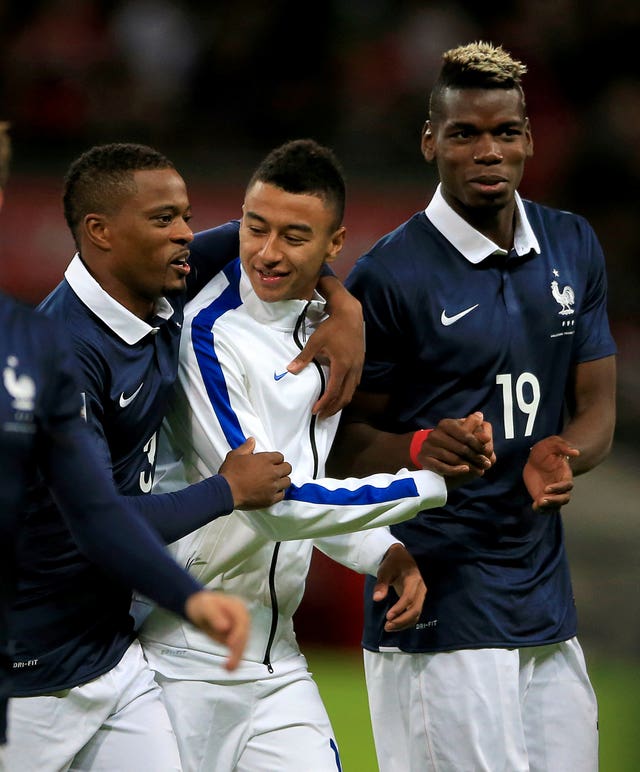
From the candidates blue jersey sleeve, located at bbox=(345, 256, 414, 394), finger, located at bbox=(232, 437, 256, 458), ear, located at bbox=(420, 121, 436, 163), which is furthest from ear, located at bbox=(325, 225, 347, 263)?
finger, located at bbox=(232, 437, 256, 458)

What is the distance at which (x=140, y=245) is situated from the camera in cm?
344

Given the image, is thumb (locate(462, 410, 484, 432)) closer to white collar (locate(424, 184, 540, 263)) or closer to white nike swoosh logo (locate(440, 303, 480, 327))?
white nike swoosh logo (locate(440, 303, 480, 327))

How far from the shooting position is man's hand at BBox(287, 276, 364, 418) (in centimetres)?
366

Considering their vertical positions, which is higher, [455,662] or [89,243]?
[89,243]

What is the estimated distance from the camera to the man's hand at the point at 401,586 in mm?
3600

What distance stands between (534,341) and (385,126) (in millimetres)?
5853

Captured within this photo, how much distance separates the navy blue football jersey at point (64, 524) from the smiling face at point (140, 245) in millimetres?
75

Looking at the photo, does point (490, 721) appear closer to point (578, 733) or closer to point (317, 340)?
point (578, 733)

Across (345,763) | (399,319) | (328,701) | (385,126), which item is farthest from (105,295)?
(385,126)

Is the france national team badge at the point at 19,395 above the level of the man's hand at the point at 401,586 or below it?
above

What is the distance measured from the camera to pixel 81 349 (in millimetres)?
3266

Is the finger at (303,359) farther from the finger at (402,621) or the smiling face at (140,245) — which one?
the finger at (402,621)

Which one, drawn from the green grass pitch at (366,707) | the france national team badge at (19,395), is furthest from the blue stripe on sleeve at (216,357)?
the green grass pitch at (366,707)

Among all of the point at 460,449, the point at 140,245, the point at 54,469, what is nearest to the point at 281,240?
the point at 140,245
